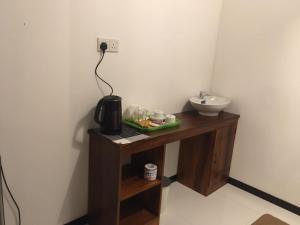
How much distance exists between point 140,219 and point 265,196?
1278 mm

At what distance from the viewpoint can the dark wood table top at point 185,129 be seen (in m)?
1.74

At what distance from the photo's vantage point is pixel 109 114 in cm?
174

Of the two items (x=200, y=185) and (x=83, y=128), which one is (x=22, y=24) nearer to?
(x=83, y=128)

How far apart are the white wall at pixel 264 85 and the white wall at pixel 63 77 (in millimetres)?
552

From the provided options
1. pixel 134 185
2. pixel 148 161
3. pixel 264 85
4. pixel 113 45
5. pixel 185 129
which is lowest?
pixel 134 185

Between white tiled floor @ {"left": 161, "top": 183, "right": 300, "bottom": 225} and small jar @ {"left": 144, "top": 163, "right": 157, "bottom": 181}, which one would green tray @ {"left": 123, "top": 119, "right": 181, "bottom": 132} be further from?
white tiled floor @ {"left": 161, "top": 183, "right": 300, "bottom": 225}

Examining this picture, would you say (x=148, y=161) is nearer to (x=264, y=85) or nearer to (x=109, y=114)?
(x=109, y=114)

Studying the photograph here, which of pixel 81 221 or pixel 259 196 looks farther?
pixel 259 196

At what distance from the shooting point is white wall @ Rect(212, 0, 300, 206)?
2.27 metres

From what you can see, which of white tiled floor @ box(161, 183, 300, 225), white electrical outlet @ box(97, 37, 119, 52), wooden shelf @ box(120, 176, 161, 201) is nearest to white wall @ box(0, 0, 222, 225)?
white electrical outlet @ box(97, 37, 119, 52)

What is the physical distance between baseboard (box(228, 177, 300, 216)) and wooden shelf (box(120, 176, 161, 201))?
3.75 feet

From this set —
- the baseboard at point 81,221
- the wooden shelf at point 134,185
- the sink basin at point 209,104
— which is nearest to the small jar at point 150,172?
the wooden shelf at point 134,185

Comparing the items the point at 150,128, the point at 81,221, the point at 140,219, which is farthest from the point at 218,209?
the point at 81,221

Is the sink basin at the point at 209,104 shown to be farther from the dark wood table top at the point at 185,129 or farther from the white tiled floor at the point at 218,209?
the white tiled floor at the point at 218,209
